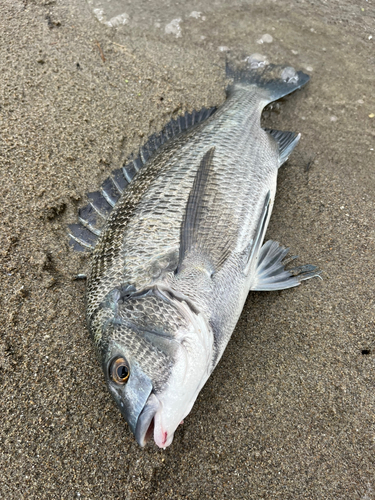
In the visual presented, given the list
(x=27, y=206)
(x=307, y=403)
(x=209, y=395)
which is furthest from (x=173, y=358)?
(x=27, y=206)

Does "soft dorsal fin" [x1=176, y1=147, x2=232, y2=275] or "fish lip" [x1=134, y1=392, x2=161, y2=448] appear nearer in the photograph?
"fish lip" [x1=134, y1=392, x2=161, y2=448]

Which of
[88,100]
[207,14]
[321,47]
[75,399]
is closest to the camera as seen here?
[75,399]

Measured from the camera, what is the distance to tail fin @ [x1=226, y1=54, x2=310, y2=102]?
3639mm

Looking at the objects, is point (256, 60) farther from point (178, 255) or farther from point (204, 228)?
point (178, 255)

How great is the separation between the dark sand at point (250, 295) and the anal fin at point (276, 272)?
12 centimetres

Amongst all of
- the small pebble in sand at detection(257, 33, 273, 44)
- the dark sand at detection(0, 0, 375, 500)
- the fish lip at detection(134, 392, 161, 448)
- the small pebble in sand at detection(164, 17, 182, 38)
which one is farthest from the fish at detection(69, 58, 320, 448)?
the small pebble in sand at detection(164, 17, 182, 38)

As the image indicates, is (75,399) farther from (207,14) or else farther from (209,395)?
(207,14)

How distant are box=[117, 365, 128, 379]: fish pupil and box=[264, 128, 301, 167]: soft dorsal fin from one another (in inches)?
96.0

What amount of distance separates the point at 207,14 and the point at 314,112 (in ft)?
7.12

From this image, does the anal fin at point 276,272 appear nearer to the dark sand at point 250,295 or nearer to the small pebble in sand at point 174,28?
the dark sand at point 250,295

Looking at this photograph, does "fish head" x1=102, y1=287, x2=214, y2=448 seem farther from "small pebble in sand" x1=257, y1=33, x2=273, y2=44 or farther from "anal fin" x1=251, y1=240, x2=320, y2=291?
"small pebble in sand" x1=257, y1=33, x2=273, y2=44

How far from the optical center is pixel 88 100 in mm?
3414

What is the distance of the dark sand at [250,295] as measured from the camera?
1950 millimetres

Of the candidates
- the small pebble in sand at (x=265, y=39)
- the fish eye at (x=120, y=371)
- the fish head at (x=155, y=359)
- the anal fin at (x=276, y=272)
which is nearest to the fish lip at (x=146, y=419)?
the fish head at (x=155, y=359)
